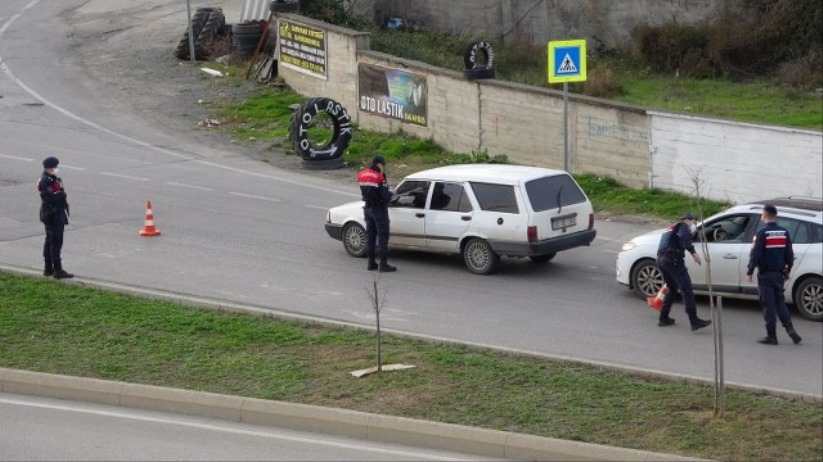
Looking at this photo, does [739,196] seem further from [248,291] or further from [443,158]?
[248,291]

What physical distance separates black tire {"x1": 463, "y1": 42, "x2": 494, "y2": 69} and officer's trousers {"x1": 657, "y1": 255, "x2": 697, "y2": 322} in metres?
12.4

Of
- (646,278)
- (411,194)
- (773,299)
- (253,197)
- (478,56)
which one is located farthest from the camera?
(478,56)

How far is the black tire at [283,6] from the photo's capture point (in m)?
36.1

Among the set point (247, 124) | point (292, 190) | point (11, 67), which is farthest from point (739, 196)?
point (11, 67)

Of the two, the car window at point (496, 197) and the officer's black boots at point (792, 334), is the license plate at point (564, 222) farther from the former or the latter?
the officer's black boots at point (792, 334)

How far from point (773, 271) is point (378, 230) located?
6.26m

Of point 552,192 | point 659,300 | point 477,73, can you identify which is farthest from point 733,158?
point 659,300

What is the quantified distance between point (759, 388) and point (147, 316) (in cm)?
760

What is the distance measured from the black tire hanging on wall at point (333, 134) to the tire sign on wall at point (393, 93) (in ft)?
6.93

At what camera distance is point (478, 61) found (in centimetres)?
2866

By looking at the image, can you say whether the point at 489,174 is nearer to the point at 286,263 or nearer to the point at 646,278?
the point at 646,278

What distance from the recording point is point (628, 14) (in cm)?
3650

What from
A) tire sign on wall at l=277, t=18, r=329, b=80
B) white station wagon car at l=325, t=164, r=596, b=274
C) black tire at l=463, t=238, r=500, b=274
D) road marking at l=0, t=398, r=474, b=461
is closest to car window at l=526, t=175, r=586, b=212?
white station wagon car at l=325, t=164, r=596, b=274

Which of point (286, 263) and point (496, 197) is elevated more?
point (496, 197)
